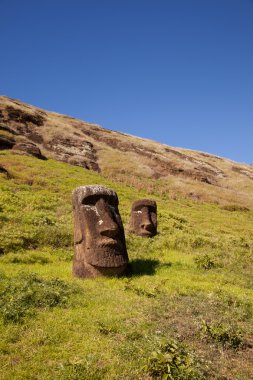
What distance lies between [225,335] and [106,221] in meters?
5.95

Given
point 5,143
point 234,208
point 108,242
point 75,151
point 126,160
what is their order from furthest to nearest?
point 126,160 → point 75,151 → point 5,143 → point 234,208 → point 108,242

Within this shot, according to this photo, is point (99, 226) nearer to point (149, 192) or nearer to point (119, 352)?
point (119, 352)

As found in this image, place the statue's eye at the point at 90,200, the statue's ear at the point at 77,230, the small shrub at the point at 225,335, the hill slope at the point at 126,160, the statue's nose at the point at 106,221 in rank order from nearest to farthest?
1. the small shrub at the point at 225,335
2. the statue's nose at the point at 106,221
3. the statue's ear at the point at 77,230
4. the statue's eye at the point at 90,200
5. the hill slope at the point at 126,160

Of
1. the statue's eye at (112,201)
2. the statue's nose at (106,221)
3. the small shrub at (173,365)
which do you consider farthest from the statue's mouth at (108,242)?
the small shrub at (173,365)

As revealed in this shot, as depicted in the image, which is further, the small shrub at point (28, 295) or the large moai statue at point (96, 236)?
the large moai statue at point (96, 236)

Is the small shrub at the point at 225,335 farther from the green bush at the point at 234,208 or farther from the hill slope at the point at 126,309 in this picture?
the green bush at the point at 234,208

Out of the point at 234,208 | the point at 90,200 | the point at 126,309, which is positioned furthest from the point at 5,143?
the point at 126,309

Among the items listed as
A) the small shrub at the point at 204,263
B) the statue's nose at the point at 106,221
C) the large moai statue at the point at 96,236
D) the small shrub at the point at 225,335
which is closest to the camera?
the small shrub at the point at 225,335

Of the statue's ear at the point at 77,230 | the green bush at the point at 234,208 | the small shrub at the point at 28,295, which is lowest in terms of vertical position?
the small shrub at the point at 28,295

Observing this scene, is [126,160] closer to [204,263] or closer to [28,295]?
[204,263]

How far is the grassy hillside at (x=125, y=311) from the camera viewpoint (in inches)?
271

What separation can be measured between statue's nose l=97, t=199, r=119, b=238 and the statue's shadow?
5.48 ft

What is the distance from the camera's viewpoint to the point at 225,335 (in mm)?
8250

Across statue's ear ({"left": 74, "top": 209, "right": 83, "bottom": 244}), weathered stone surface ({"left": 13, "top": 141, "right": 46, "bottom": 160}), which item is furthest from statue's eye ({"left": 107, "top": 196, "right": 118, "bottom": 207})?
weathered stone surface ({"left": 13, "top": 141, "right": 46, "bottom": 160})
